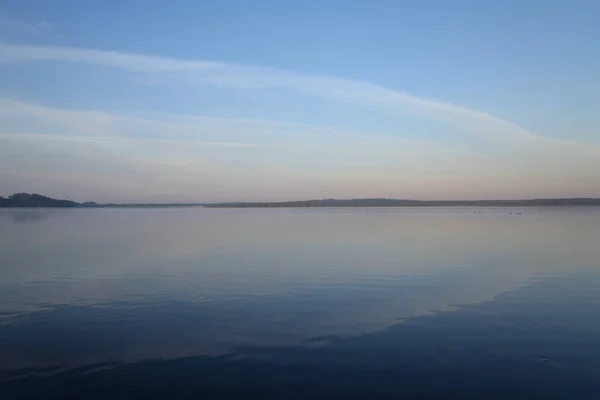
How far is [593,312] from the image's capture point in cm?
1385

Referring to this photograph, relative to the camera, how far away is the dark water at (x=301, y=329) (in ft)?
29.3

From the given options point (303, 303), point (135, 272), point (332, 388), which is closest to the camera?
point (332, 388)

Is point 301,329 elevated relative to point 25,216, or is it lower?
lower

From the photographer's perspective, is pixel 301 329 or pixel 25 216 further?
pixel 25 216

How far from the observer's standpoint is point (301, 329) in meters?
12.3

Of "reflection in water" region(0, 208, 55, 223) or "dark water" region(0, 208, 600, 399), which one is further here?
"reflection in water" region(0, 208, 55, 223)

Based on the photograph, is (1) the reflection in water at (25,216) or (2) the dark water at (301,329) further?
(1) the reflection in water at (25,216)

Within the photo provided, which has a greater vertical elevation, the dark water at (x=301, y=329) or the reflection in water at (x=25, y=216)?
the reflection in water at (x=25, y=216)

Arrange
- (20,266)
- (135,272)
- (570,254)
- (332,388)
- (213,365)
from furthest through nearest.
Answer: (570,254) < (20,266) < (135,272) < (213,365) < (332,388)

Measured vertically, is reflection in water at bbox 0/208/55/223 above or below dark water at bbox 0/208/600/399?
above

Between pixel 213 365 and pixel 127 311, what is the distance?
5569mm

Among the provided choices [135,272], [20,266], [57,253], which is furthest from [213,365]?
[57,253]

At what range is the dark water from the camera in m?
8.93

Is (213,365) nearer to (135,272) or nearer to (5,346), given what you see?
(5,346)
